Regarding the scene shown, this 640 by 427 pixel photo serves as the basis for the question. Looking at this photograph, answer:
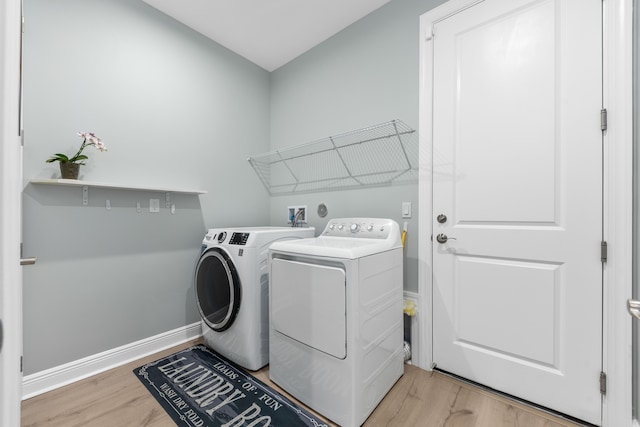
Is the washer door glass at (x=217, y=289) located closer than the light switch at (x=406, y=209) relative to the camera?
Yes

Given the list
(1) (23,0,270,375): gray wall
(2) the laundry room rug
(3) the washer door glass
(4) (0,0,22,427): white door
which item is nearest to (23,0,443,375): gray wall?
(1) (23,0,270,375): gray wall

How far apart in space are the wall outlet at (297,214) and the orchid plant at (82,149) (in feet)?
5.00

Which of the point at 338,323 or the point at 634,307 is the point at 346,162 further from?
the point at 634,307

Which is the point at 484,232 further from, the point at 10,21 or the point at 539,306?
the point at 10,21

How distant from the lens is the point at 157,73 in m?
2.15

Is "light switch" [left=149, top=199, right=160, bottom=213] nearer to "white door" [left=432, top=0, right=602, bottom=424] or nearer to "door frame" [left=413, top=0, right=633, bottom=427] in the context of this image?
"white door" [left=432, top=0, right=602, bottom=424]

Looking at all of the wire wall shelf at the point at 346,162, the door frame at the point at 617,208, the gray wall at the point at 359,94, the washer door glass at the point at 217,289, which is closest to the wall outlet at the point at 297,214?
the gray wall at the point at 359,94

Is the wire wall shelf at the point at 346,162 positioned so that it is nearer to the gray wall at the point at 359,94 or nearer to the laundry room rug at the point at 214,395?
the gray wall at the point at 359,94

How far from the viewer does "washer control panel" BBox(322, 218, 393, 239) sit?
1813 mm

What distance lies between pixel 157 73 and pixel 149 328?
6.45 ft

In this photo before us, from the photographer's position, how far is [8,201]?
18.0 inches

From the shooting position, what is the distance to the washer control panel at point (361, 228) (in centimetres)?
181

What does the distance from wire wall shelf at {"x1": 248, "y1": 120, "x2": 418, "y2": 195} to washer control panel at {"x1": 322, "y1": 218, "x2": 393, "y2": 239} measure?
1.26 ft

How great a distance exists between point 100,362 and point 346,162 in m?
2.29
